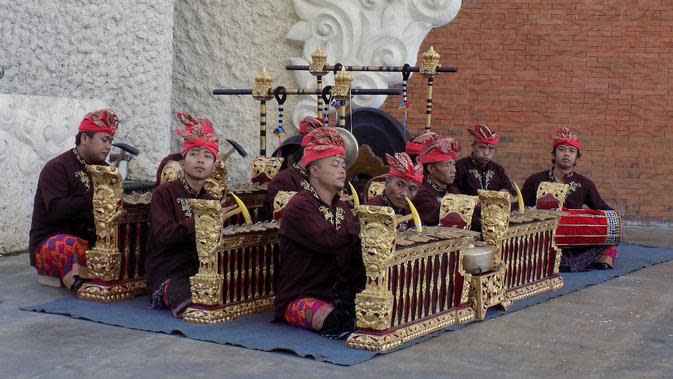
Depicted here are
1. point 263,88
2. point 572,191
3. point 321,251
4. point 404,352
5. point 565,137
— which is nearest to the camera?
point 404,352

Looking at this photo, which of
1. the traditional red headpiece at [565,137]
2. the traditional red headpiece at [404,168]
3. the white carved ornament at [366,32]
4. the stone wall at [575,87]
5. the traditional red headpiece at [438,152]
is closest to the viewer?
the traditional red headpiece at [404,168]

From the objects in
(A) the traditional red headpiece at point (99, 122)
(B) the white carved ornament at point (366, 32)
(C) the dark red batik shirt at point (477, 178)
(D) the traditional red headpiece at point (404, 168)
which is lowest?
(C) the dark red batik shirt at point (477, 178)

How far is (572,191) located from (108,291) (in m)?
4.14

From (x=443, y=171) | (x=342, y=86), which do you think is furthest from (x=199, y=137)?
(x=443, y=171)

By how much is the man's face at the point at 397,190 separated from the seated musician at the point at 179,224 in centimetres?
109

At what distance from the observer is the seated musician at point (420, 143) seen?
734 centimetres

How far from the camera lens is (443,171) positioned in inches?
286

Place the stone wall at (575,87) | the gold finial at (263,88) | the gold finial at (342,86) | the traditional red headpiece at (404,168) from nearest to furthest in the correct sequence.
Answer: the traditional red headpiece at (404,168) < the gold finial at (342,86) < the gold finial at (263,88) < the stone wall at (575,87)

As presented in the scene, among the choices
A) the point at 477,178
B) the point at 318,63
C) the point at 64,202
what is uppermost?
the point at 318,63

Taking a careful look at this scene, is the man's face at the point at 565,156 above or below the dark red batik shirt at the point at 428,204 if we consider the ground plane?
above

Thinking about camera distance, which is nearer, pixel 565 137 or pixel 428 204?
pixel 428 204

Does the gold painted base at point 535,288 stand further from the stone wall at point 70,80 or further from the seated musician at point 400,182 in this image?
the stone wall at point 70,80

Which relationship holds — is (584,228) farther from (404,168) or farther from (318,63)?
(404,168)

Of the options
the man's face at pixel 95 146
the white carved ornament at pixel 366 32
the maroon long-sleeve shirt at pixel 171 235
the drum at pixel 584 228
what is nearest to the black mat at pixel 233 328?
the maroon long-sleeve shirt at pixel 171 235
